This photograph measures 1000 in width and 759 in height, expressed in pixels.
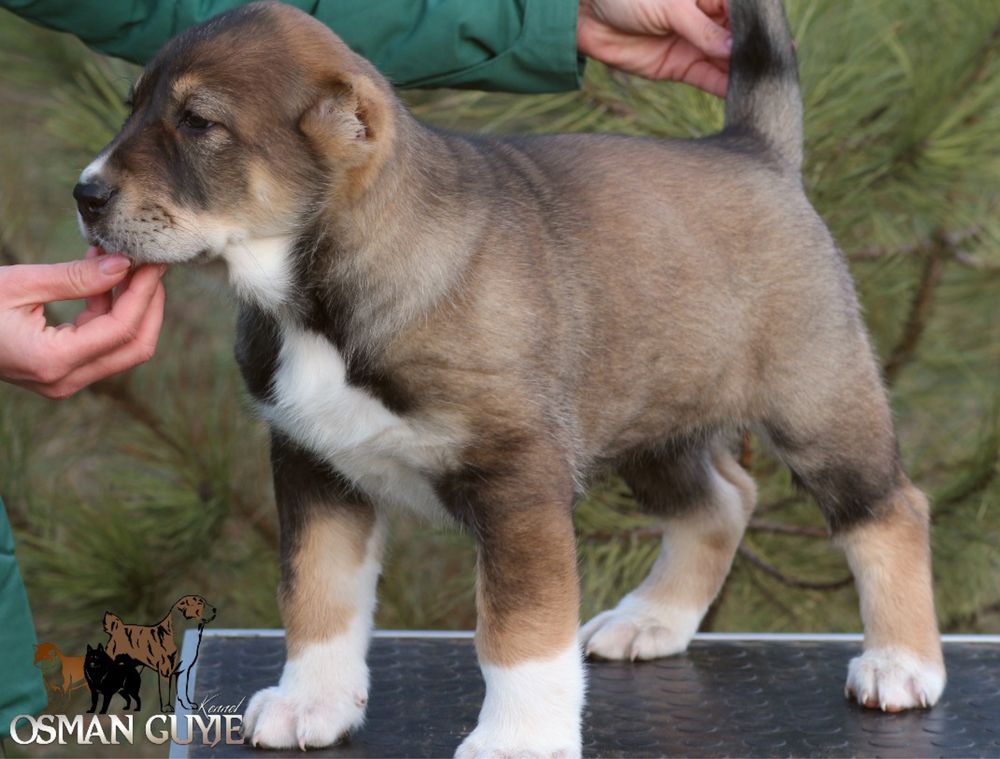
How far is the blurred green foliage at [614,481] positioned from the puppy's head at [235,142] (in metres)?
1.42

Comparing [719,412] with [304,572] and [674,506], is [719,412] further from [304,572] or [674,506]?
[304,572]

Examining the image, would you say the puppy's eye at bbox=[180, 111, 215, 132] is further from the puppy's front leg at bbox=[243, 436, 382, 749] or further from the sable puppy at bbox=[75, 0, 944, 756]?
the puppy's front leg at bbox=[243, 436, 382, 749]

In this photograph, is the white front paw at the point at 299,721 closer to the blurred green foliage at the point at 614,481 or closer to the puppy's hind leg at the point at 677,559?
the puppy's hind leg at the point at 677,559

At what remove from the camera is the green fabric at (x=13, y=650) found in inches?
104

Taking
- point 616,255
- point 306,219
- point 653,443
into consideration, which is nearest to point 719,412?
point 653,443

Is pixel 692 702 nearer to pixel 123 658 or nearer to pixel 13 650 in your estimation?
pixel 123 658

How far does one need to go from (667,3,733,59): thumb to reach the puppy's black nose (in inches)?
57.5

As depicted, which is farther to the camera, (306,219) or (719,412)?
(719,412)

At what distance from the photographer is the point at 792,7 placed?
3846 mm

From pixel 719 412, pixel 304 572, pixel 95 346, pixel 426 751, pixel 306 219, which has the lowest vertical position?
pixel 426 751

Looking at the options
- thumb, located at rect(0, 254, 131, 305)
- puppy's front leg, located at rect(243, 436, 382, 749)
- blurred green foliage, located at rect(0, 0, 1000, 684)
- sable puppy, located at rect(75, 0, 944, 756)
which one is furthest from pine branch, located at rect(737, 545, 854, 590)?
thumb, located at rect(0, 254, 131, 305)

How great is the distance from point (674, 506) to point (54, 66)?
1931 mm

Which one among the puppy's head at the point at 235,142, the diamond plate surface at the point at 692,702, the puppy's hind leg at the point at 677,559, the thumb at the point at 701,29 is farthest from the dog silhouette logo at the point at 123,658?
the thumb at the point at 701,29

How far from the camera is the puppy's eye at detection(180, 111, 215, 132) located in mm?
2408
